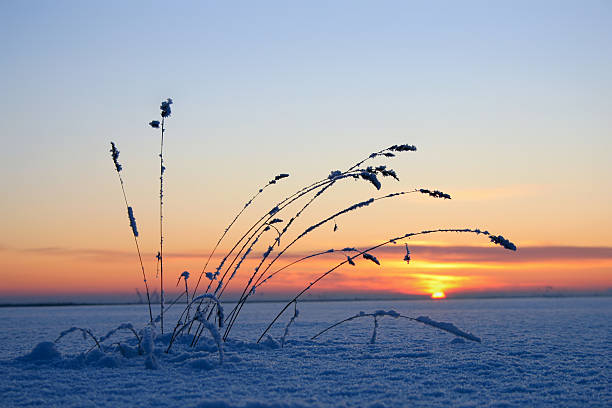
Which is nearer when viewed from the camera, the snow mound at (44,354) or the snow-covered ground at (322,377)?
the snow-covered ground at (322,377)

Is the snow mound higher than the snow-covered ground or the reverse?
higher

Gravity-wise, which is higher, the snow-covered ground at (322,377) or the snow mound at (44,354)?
the snow mound at (44,354)

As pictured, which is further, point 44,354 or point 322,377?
point 44,354

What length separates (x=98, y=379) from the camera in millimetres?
2656

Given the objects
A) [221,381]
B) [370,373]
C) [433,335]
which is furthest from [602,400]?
[433,335]

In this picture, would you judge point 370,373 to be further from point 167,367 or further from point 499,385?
point 167,367

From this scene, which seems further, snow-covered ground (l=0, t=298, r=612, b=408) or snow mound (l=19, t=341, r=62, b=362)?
snow mound (l=19, t=341, r=62, b=362)

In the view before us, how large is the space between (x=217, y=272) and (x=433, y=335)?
2.47 metres

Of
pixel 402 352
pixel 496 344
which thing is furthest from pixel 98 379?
pixel 496 344

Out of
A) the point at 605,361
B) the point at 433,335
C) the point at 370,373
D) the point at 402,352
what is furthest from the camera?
the point at 433,335

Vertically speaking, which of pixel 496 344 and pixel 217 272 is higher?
pixel 217 272

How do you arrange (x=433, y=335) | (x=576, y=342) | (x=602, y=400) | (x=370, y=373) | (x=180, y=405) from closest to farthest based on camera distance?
1. (x=180, y=405)
2. (x=602, y=400)
3. (x=370, y=373)
4. (x=576, y=342)
5. (x=433, y=335)

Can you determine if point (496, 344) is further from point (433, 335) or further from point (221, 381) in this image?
point (221, 381)

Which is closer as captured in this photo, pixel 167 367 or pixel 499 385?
pixel 499 385
